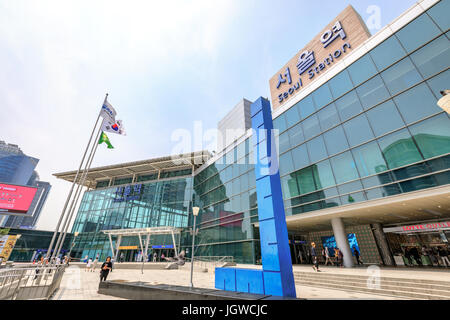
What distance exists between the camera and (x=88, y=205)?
42312mm

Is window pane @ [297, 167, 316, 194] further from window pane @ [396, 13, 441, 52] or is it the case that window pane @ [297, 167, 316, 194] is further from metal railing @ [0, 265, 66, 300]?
metal railing @ [0, 265, 66, 300]

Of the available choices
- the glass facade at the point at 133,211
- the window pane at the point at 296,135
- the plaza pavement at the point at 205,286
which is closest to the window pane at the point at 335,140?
the window pane at the point at 296,135

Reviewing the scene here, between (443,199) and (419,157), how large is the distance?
2483mm

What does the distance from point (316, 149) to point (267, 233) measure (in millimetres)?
11023

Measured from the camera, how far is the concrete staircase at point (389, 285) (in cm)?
751

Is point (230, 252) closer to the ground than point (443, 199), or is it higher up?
closer to the ground

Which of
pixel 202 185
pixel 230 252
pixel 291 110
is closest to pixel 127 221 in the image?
pixel 202 185

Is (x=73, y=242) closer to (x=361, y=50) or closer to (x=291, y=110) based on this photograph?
(x=291, y=110)

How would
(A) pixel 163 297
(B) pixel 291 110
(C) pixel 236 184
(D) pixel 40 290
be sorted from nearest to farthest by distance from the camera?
(A) pixel 163 297 < (D) pixel 40 290 < (B) pixel 291 110 < (C) pixel 236 184

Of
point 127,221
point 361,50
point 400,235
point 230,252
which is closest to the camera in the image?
point 361,50

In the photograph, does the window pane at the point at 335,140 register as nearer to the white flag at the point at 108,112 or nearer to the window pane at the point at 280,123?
the window pane at the point at 280,123

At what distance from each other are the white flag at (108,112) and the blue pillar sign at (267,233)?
1114 centimetres

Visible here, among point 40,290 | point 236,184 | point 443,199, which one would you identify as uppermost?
point 236,184
